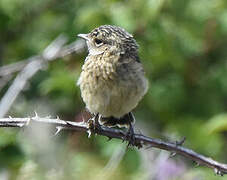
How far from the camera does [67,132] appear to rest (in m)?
6.61

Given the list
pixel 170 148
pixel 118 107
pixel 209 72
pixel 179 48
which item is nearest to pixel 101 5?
pixel 179 48

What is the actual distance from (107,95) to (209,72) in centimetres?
286

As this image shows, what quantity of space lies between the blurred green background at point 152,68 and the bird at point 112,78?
1.31 meters

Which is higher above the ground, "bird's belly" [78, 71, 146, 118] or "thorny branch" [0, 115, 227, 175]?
"bird's belly" [78, 71, 146, 118]

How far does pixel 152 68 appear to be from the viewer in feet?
22.2

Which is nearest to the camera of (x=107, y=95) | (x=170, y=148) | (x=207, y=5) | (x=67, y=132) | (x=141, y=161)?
→ (x=170, y=148)

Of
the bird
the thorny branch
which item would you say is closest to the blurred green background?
the bird

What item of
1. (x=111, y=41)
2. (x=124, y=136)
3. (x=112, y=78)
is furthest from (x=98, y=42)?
(x=124, y=136)

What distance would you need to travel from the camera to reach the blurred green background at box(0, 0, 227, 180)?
6188 millimetres

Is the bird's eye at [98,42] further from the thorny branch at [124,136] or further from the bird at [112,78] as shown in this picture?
the thorny branch at [124,136]

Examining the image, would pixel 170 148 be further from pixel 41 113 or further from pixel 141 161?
pixel 41 113

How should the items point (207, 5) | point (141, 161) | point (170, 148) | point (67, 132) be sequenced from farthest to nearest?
point (207, 5)
point (67, 132)
point (141, 161)
point (170, 148)

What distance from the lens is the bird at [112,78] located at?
4367mm

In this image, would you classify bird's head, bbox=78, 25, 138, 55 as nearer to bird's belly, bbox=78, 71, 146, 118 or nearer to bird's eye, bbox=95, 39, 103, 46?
bird's eye, bbox=95, 39, 103, 46
